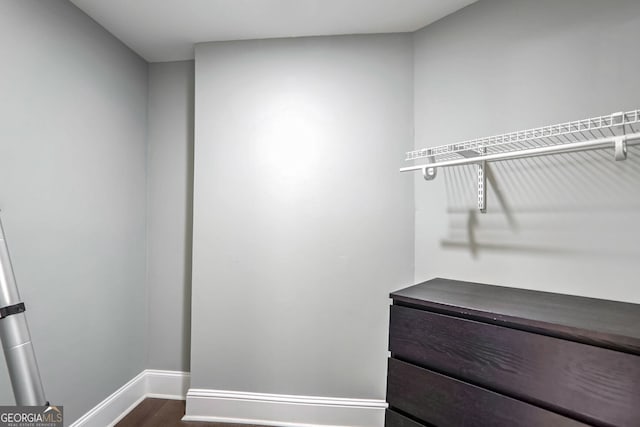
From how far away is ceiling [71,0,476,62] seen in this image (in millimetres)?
1481

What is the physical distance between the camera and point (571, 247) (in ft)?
3.89

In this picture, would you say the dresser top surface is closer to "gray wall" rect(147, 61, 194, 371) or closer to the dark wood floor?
the dark wood floor

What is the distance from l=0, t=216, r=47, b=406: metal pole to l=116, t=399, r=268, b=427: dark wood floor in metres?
1.04

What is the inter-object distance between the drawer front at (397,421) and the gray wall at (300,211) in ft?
1.77

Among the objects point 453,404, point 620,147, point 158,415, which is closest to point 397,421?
point 453,404

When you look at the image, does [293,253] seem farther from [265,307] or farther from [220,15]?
[220,15]

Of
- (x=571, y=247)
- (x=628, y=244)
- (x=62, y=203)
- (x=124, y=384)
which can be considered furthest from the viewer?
(x=124, y=384)

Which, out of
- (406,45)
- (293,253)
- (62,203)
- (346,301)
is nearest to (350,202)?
(293,253)

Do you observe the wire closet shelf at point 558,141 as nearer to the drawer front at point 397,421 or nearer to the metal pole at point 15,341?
the drawer front at point 397,421

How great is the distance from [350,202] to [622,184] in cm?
117

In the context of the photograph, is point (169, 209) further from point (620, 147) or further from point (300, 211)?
point (620, 147)

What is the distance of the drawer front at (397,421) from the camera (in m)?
1.09

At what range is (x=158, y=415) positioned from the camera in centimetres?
182

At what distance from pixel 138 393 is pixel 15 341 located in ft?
4.45
